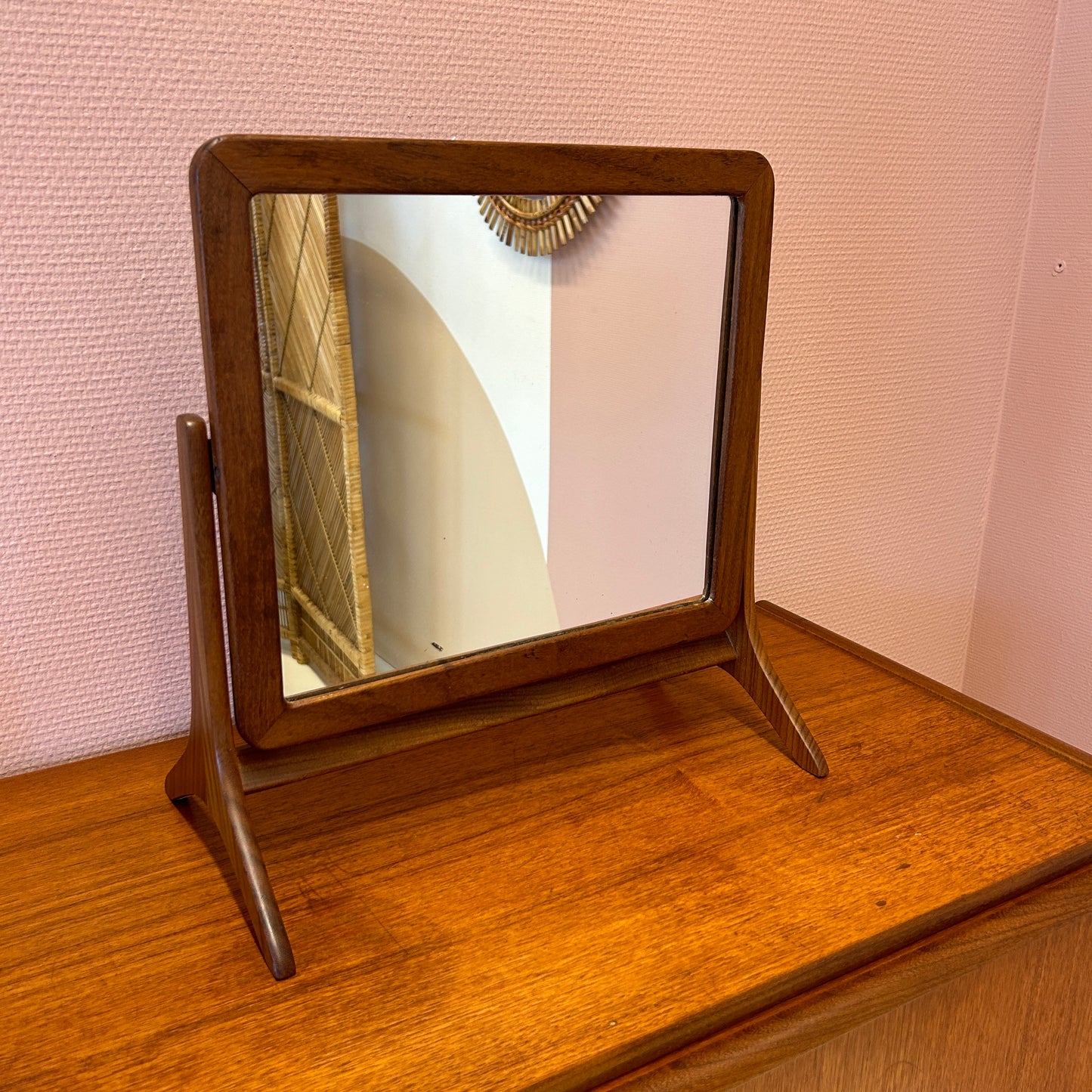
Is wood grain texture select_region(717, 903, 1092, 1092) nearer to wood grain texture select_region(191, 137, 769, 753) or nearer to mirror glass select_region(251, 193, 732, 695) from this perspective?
wood grain texture select_region(191, 137, 769, 753)

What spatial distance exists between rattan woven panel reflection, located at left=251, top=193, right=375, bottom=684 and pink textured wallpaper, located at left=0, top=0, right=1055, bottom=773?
0.16m

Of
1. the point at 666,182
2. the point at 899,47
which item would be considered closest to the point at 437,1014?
the point at 666,182

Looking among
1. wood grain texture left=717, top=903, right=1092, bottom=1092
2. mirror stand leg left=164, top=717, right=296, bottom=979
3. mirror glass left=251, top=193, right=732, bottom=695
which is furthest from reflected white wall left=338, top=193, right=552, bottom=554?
wood grain texture left=717, top=903, right=1092, bottom=1092

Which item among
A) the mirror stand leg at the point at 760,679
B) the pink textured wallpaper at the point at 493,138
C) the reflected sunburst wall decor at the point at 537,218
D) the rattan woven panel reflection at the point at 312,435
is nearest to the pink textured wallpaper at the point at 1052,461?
the pink textured wallpaper at the point at 493,138

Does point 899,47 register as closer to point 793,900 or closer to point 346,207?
point 346,207

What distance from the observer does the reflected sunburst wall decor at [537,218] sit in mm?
614

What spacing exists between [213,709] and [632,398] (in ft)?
1.11

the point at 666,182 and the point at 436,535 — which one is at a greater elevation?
the point at 666,182

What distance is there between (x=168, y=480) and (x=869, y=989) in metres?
0.56

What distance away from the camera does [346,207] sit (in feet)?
1.87

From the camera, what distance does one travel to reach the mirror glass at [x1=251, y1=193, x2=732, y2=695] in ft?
1.94

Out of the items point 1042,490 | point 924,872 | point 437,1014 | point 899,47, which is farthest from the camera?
point 1042,490

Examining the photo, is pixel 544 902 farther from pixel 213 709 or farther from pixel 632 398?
pixel 632 398

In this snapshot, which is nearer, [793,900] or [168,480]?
[793,900]
